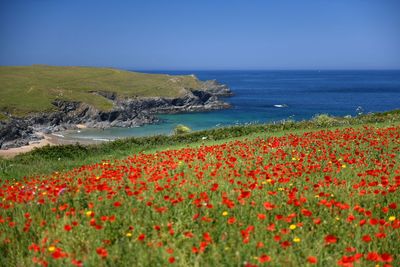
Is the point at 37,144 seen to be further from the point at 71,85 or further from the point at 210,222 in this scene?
the point at 210,222

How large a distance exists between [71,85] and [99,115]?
35.6 metres

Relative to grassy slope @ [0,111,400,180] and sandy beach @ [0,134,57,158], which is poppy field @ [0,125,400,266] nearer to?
grassy slope @ [0,111,400,180]

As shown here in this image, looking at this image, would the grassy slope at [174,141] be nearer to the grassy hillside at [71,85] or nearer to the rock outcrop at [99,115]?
the rock outcrop at [99,115]

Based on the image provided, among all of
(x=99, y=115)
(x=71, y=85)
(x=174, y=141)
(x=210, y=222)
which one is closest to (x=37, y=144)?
(x=99, y=115)

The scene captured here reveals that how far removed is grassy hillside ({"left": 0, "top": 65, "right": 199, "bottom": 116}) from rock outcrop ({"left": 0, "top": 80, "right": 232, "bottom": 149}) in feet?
9.46

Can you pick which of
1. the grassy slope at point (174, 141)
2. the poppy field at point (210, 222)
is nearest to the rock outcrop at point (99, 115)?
the grassy slope at point (174, 141)

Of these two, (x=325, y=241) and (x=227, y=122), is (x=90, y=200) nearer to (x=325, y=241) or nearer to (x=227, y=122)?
(x=325, y=241)

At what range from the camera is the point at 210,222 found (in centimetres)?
615

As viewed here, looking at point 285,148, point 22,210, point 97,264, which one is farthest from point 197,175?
point 285,148

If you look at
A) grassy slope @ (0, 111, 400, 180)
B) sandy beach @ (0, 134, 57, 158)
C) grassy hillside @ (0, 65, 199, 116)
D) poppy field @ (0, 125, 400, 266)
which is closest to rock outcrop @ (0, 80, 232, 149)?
sandy beach @ (0, 134, 57, 158)

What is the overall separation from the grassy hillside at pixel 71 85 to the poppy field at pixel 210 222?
82280 mm

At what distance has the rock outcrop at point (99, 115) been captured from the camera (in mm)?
64438

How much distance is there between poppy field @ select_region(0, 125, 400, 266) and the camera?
16.4ft

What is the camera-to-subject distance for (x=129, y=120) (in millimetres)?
88812
